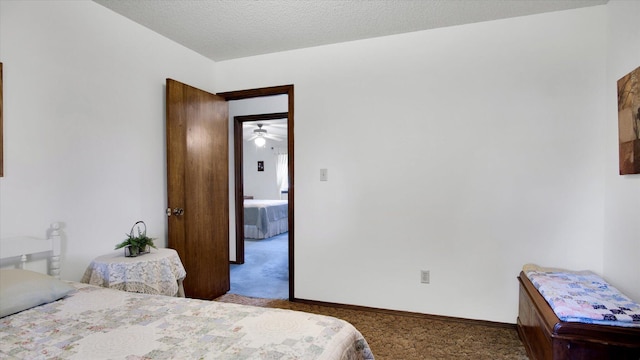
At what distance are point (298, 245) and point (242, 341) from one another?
206cm

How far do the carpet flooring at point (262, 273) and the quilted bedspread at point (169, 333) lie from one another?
77.5 inches

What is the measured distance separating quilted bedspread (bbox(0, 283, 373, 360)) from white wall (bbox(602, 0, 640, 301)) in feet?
5.84

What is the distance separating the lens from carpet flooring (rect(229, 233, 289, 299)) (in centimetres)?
358

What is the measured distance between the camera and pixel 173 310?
155cm

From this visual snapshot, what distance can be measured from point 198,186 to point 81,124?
1.06m

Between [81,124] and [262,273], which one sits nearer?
[81,124]

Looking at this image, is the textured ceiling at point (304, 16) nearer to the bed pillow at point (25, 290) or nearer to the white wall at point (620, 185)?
the white wall at point (620, 185)

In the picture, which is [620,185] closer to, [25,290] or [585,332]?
[585,332]

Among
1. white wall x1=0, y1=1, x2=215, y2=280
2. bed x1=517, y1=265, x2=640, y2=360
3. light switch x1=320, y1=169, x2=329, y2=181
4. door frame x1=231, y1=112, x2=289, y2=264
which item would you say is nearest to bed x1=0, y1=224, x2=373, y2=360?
white wall x1=0, y1=1, x2=215, y2=280

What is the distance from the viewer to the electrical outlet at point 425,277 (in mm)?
2848

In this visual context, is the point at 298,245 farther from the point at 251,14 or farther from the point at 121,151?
the point at 251,14

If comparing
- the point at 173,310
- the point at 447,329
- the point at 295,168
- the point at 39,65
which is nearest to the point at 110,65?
the point at 39,65

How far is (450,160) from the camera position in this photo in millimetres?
2787

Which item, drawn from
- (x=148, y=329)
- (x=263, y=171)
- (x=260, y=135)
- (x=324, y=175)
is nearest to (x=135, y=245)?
(x=148, y=329)
